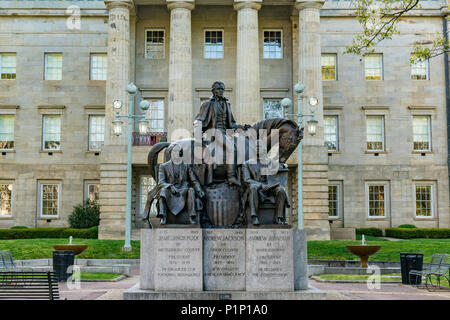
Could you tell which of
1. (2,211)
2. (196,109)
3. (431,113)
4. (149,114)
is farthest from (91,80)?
(431,113)

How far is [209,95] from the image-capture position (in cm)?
4559

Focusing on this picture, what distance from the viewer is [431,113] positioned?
4722 centimetres

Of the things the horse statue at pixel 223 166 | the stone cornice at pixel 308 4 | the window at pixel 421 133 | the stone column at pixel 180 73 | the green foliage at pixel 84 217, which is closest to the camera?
the horse statue at pixel 223 166

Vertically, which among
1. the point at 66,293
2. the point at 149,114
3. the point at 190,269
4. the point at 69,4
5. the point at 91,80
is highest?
the point at 69,4

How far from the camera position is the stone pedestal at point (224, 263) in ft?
39.6

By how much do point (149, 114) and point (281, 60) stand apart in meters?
11.0

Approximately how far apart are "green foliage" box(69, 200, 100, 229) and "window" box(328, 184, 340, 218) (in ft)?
57.9

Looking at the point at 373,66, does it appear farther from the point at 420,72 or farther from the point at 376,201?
the point at 376,201

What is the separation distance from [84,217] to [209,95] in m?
13.0

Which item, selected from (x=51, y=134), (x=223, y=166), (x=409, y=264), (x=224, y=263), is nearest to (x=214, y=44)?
(x=51, y=134)

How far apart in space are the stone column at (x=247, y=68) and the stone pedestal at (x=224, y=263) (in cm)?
2819

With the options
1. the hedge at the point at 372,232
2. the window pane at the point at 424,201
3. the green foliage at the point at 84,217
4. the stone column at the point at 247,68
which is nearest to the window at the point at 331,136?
the hedge at the point at 372,232

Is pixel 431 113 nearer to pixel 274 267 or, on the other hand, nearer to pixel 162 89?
pixel 162 89

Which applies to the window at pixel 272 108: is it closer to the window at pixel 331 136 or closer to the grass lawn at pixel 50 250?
the window at pixel 331 136
